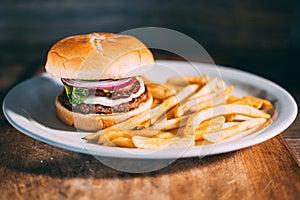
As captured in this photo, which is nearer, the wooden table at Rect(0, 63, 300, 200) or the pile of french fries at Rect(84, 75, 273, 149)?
the wooden table at Rect(0, 63, 300, 200)

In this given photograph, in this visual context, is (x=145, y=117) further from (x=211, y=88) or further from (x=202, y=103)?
(x=211, y=88)

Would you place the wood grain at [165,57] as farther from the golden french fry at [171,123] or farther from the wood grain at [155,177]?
the golden french fry at [171,123]

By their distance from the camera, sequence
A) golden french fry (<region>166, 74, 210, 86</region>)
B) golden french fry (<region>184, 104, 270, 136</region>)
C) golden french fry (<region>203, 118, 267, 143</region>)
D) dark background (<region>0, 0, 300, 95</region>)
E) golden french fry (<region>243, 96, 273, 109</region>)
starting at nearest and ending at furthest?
golden french fry (<region>203, 118, 267, 143</region>) → golden french fry (<region>184, 104, 270, 136</region>) → golden french fry (<region>243, 96, 273, 109</region>) → golden french fry (<region>166, 74, 210, 86</region>) → dark background (<region>0, 0, 300, 95</region>)

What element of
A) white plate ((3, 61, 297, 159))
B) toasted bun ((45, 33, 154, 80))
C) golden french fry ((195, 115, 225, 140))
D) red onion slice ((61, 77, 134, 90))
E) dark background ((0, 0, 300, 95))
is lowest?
dark background ((0, 0, 300, 95))

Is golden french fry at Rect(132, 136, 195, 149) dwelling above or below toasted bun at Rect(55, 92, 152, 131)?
above

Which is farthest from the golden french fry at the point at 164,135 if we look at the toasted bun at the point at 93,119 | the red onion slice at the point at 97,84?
Answer: the red onion slice at the point at 97,84

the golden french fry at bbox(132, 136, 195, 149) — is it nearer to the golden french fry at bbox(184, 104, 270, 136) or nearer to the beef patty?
the golden french fry at bbox(184, 104, 270, 136)

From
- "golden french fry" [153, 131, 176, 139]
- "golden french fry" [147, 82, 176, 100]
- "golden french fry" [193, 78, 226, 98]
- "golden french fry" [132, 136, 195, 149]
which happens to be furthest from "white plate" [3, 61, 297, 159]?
"golden french fry" [147, 82, 176, 100]
